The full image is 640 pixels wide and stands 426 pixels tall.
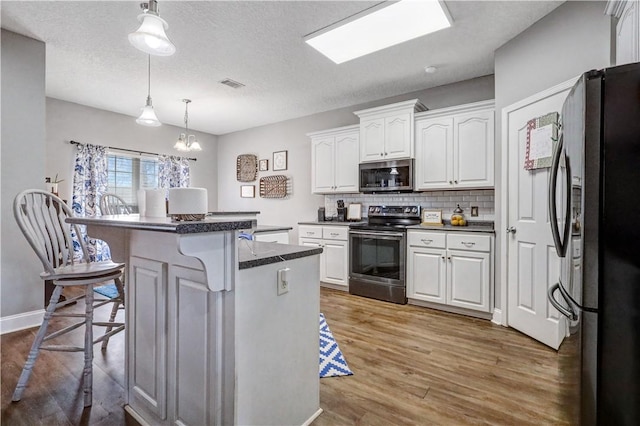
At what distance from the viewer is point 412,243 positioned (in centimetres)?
→ 348

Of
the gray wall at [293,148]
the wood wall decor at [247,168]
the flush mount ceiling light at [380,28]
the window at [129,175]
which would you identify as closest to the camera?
the flush mount ceiling light at [380,28]

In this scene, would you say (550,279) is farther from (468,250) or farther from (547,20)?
(547,20)

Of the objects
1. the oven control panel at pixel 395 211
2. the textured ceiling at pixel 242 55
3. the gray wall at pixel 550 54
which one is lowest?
the oven control panel at pixel 395 211

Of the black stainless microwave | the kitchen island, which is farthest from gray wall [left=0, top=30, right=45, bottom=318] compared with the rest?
the black stainless microwave

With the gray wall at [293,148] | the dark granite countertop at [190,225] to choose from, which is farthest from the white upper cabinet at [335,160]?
the dark granite countertop at [190,225]

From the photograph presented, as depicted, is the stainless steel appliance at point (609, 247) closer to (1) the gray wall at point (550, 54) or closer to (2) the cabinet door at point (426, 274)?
(1) the gray wall at point (550, 54)

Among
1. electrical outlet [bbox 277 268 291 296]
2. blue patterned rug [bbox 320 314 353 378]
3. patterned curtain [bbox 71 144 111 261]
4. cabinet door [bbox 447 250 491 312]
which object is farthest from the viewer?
patterned curtain [bbox 71 144 111 261]

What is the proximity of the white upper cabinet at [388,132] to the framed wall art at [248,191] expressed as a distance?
8.94 feet

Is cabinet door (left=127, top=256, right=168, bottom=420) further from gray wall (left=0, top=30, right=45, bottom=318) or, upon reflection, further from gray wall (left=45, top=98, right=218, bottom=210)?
gray wall (left=45, top=98, right=218, bottom=210)

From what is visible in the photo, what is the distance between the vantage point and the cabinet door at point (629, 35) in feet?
5.14

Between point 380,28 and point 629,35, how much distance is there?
65.8 inches

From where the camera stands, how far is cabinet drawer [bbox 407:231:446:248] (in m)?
3.29

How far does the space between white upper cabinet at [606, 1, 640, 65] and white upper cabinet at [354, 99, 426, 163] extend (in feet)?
6.05

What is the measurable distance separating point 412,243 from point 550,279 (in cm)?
133
